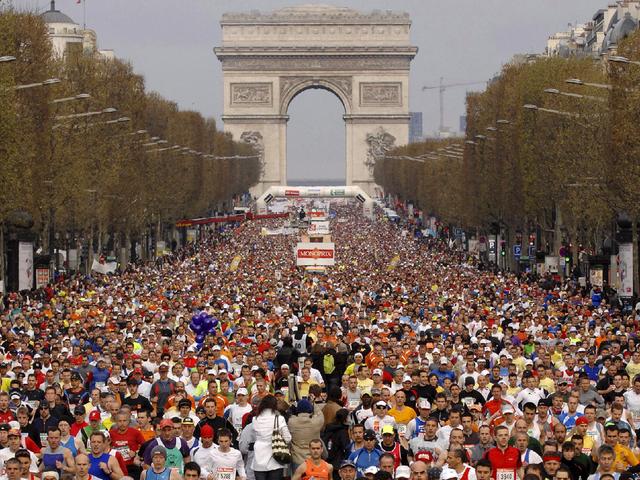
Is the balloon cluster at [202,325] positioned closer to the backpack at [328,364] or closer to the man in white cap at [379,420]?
the backpack at [328,364]

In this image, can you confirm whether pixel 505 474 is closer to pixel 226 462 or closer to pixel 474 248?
pixel 226 462

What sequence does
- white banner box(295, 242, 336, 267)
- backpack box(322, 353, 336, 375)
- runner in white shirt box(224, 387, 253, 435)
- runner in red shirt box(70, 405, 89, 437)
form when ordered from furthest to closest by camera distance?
white banner box(295, 242, 336, 267) → backpack box(322, 353, 336, 375) → runner in white shirt box(224, 387, 253, 435) → runner in red shirt box(70, 405, 89, 437)

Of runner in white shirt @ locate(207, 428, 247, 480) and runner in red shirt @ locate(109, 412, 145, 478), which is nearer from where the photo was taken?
runner in white shirt @ locate(207, 428, 247, 480)

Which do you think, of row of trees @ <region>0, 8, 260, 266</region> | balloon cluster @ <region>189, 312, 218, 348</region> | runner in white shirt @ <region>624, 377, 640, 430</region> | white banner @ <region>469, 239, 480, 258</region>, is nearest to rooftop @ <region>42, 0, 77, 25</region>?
row of trees @ <region>0, 8, 260, 266</region>

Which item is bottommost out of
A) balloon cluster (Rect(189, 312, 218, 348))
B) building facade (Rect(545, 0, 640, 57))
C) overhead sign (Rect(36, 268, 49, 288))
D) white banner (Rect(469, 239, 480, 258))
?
white banner (Rect(469, 239, 480, 258))

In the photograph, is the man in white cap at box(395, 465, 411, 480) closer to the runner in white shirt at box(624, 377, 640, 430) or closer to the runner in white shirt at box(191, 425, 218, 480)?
the runner in white shirt at box(191, 425, 218, 480)

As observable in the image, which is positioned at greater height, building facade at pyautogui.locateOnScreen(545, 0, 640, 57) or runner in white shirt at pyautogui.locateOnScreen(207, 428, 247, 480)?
building facade at pyautogui.locateOnScreen(545, 0, 640, 57)

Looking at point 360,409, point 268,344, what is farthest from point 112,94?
point 360,409
